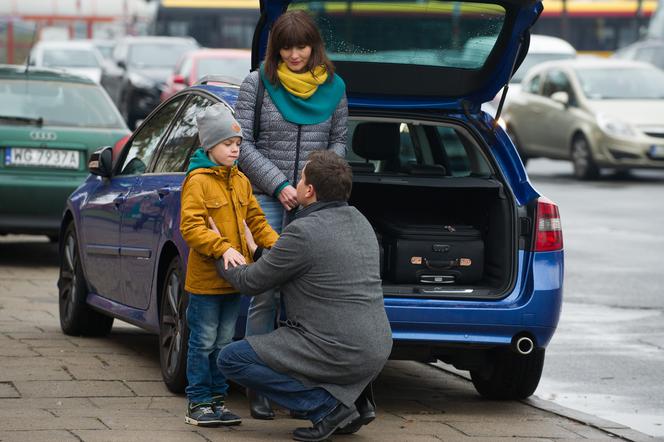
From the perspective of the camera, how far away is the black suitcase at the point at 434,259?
24.1ft

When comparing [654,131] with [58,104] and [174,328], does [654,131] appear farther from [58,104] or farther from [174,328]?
[174,328]

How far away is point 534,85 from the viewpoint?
2428 cm

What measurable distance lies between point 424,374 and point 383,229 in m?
1.18

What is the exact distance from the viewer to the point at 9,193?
1210cm

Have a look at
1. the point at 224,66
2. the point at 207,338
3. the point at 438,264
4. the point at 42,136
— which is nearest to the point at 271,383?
the point at 207,338

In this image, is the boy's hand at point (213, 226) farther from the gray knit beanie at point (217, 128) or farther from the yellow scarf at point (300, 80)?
the yellow scarf at point (300, 80)

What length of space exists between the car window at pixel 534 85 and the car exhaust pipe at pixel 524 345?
57.2 ft

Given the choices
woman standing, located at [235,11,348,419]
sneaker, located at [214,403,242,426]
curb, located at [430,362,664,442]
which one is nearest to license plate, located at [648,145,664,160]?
curb, located at [430,362,664,442]

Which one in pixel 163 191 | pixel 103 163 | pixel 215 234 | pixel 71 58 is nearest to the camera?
pixel 215 234

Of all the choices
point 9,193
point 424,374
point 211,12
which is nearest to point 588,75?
point 9,193

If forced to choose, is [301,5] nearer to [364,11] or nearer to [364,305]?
[364,11]

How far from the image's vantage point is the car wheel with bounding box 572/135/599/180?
22.4m

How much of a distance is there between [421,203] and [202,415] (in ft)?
6.96

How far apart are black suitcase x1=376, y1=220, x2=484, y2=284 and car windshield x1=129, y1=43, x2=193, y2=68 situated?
82.8 feet
